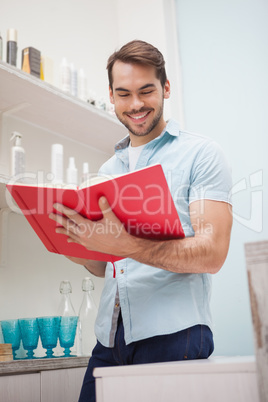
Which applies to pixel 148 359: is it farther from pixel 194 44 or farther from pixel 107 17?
pixel 107 17

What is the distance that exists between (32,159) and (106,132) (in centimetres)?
40

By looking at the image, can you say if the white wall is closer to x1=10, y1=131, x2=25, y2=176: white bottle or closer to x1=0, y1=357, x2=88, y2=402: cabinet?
x1=0, y1=357, x2=88, y2=402: cabinet

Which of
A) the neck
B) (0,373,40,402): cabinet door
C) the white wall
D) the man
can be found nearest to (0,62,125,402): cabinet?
(0,373,40,402): cabinet door

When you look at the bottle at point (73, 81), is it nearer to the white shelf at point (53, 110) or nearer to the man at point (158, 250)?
the white shelf at point (53, 110)

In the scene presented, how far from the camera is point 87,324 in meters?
1.87

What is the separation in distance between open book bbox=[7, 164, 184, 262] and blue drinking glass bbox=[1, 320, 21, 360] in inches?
27.5

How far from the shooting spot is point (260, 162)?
2.23 meters

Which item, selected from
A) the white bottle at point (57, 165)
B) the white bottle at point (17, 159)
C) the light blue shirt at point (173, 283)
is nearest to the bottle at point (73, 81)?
the white bottle at point (57, 165)

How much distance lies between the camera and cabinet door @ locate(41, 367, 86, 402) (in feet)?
4.68

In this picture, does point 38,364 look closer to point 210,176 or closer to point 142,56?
point 210,176

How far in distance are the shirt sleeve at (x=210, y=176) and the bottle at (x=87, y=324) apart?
95cm

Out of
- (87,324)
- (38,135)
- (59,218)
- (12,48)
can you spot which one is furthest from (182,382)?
(38,135)

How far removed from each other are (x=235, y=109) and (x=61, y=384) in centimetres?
161

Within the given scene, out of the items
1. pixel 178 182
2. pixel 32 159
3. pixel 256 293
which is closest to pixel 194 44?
pixel 32 159
